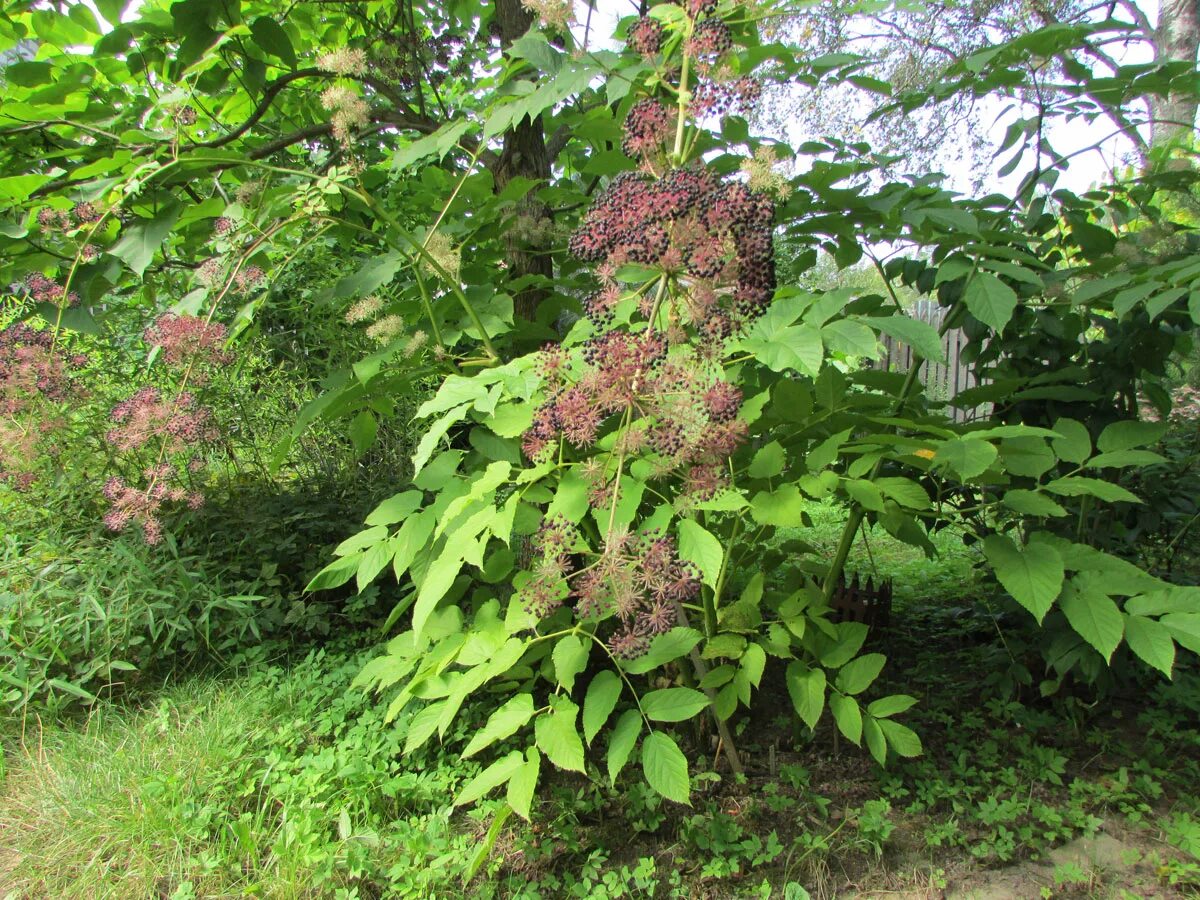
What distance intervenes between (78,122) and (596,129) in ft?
4.67

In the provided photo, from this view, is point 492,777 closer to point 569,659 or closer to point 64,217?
point 569,659

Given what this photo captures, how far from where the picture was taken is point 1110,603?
1.70 m

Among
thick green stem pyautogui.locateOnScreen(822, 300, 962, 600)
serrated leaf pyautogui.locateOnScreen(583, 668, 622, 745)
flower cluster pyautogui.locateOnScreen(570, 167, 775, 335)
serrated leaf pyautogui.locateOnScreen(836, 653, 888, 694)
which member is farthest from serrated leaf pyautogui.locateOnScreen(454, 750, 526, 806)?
flower cluster pyautogui.locateOnScreen(570, 167, 775, 335)

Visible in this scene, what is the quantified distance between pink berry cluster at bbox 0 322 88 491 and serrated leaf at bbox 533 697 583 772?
1.31 m

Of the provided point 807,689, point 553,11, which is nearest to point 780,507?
point 807,689

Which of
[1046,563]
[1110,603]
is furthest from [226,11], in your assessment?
[1110,603]

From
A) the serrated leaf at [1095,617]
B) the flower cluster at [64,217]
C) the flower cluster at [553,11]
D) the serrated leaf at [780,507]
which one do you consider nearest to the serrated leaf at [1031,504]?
the serrated leaf at [1095,617]

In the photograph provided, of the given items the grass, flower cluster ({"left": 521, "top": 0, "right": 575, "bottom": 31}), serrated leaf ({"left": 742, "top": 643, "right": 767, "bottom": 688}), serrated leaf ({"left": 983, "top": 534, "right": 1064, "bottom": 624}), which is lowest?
the grass

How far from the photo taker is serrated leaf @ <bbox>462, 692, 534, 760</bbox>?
5.60 feet

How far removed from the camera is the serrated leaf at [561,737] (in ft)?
5.46

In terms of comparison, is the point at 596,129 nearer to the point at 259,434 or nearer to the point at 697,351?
the point at 697,351

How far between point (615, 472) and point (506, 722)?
2.54ft

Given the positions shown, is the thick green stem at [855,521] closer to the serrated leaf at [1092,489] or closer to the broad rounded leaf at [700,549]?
the serrated leaf at [1092,489]

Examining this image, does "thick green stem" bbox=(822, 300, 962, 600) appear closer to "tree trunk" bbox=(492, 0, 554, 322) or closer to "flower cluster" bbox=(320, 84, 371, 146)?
"tree trunk" bbox=(492, 0, 554, 322)
